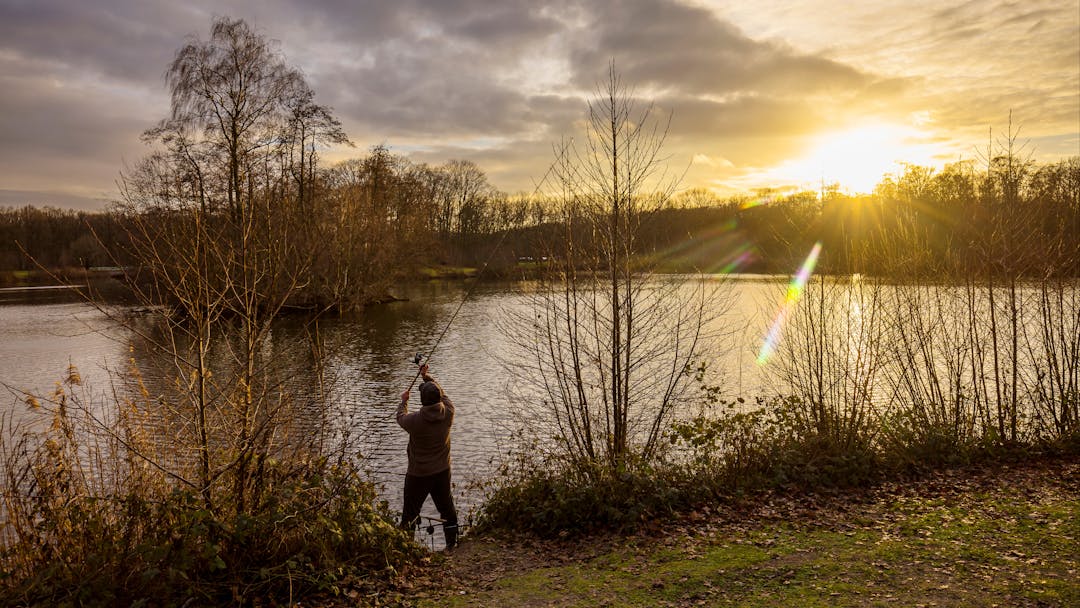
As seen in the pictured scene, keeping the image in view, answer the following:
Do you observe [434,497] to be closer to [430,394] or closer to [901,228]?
[430,394]

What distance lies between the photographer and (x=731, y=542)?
19.4ft

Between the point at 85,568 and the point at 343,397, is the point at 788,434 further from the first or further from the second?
the point at 343,397

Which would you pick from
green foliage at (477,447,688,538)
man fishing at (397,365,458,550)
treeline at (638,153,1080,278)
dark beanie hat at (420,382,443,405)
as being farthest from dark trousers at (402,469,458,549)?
treeline at (638,153,1080,278)

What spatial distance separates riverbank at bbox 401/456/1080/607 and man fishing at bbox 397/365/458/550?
0.57 m

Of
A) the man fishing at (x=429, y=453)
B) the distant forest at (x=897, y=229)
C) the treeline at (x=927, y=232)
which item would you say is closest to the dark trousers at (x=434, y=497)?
the man fishing at (x=429, y=453)

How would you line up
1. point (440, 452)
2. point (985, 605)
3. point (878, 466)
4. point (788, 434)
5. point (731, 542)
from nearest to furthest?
point (985, 605)
point (731, 542)
point (440, 452)
point (878, 466)
point (788, 434)

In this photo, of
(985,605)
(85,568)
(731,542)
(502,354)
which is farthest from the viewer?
(502,354)

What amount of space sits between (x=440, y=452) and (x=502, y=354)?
13387mm

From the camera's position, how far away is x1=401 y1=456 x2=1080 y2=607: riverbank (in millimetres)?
4738

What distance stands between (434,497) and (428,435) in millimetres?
770

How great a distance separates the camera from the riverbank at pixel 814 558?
15.5 ft

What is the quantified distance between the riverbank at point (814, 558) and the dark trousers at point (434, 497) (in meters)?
0.36

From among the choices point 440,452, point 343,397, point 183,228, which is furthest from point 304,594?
point 343,397

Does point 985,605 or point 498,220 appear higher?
point 498,220
